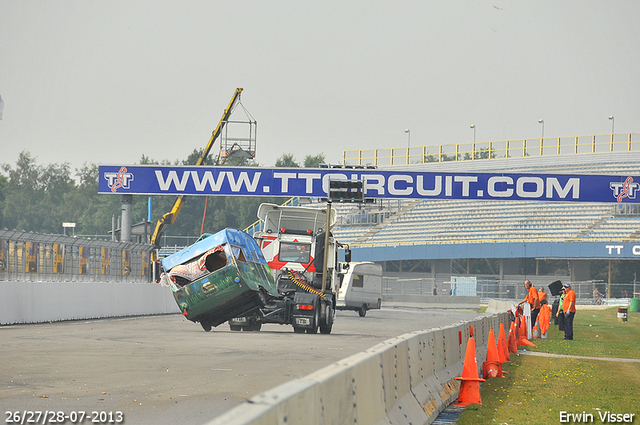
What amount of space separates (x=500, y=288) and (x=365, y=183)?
2386 cm

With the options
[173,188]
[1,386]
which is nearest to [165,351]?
[1,386]

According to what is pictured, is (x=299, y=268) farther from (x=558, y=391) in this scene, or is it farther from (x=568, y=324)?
(x=558, y=391)

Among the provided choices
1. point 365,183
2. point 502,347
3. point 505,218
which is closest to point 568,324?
point 502,347

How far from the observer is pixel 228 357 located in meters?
14.4

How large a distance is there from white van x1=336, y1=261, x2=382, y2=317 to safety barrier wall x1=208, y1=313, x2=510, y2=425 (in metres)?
24.4

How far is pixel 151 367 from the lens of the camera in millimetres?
12711

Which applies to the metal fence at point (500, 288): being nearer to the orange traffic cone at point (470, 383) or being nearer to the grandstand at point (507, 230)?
the grandstand at point (507, 230)

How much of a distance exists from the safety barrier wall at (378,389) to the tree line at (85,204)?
331ft

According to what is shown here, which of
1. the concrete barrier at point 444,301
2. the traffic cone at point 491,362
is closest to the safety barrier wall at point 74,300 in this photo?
the traffic cone at point 491,362

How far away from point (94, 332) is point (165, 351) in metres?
5.81

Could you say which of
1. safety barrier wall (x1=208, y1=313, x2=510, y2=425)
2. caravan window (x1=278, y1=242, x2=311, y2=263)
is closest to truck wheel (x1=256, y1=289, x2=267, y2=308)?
caravan window (x1=278, y1=242, x2=311, y2=263)

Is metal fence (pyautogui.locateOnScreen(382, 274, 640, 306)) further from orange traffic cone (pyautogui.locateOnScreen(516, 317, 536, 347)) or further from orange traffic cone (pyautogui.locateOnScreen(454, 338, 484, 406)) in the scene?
orange traffic cone (pyautogui.locateOnScreen(454, 338, 484, 406))

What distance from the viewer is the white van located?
124ft

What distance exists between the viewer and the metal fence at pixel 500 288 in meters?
57.9
